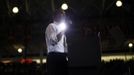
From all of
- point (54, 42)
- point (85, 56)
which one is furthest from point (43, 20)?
point (85, 56)

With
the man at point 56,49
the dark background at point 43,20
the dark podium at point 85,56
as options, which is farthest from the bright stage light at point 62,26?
the dark background at point 43,20

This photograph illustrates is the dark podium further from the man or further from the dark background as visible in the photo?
the dark background

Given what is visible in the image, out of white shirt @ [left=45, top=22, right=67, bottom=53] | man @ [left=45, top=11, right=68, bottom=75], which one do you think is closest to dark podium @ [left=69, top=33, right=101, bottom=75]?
man @ [left=45, top=11, right=68, bottom=75]

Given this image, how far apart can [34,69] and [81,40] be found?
3.89 meters

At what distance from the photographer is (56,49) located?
131 inches

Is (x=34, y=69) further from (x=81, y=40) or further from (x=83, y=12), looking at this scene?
(x=81, y=40)

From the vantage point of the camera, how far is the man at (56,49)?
10.5 feet

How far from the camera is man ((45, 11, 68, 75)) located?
10.5 feet

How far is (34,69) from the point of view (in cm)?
684

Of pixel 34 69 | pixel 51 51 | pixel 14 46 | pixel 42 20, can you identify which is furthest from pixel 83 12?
pixel 51 51

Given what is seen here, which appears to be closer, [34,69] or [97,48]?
[97,48]

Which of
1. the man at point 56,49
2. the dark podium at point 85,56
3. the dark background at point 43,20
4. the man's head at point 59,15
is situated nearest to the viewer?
the dark podium at point 85,56

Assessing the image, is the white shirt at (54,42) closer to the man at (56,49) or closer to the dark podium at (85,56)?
the man at (56,49)

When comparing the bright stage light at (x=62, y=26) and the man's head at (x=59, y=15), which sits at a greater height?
the man's head at (x=59, y=15)
